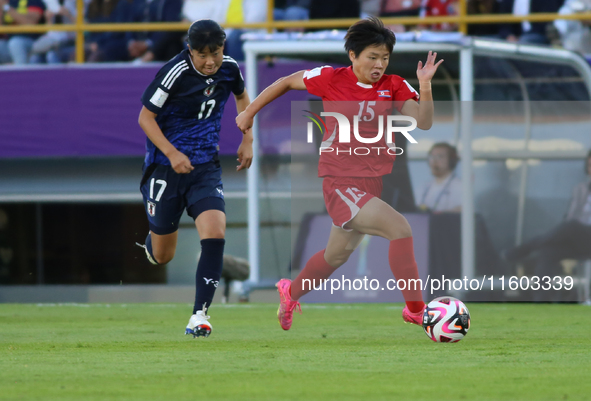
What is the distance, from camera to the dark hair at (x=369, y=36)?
18.5ft

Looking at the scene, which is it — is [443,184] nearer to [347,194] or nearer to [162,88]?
[347,194]

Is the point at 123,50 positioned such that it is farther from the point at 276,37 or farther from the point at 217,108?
the point at 217,108

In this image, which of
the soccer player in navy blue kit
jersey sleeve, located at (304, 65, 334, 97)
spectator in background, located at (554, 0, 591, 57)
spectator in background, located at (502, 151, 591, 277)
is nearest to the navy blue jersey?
the soccer player in navy blue kit

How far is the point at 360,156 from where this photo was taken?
19.2 feet

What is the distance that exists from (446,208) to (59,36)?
5686 mm

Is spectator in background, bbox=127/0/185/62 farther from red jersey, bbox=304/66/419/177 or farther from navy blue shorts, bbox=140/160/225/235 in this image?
red jersey, bbox=304/66/419/177

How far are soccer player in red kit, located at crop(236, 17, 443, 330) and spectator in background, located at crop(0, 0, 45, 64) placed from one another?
24.6 ft

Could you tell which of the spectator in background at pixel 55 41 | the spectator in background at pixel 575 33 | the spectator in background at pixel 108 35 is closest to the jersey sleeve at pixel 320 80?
the spectator in background at pixel 575 33

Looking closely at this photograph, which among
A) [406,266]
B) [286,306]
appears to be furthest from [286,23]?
[406,266]

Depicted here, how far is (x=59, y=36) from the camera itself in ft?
42.0

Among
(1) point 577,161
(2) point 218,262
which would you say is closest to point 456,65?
(1) point 577,161

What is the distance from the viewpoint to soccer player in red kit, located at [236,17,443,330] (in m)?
5.64

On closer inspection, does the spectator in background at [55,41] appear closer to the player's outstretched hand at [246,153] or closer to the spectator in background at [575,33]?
the spectator in background at [575,33]

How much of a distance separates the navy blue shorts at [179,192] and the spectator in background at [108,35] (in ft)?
21.4
